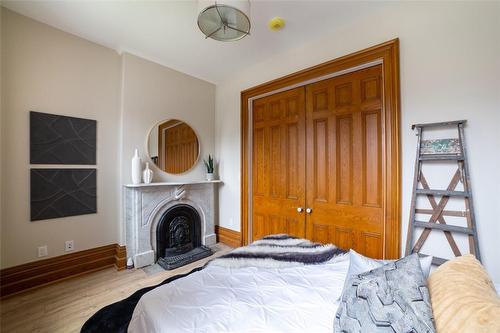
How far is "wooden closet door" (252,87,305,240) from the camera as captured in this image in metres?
2.66

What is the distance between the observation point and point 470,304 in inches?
25.8

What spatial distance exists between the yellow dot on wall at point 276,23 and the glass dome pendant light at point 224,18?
648mm

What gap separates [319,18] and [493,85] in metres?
1.49

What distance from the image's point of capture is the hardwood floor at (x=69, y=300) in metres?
1.68

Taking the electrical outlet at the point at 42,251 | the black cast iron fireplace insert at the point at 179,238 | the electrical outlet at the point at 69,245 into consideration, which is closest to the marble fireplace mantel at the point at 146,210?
the black cast iron fireplace insert at the point at 179,238

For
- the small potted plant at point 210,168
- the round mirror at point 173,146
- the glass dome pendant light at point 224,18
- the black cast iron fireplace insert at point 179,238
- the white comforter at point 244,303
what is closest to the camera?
the white comforter at point 244,303

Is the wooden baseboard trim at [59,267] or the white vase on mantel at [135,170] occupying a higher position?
the white vase on mantel at [135,170]

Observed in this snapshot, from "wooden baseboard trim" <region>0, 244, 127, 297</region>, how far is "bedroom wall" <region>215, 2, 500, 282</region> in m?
3.19

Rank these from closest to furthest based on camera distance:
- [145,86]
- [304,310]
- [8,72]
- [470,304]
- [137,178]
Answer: [470,304] → [304,310] → [8,72] → [137,178] → [145,86]

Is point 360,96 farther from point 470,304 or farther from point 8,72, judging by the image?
point 8,72

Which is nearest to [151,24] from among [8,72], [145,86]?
[145,86]

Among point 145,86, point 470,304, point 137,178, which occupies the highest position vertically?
point 145,86

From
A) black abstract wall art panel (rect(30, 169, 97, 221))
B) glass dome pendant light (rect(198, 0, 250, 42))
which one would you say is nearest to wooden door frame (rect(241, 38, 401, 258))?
glass dome pendant light (rect(198, 0, 250, 42))

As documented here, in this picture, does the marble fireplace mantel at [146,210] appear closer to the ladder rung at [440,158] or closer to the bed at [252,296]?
the bed at [252,296]
